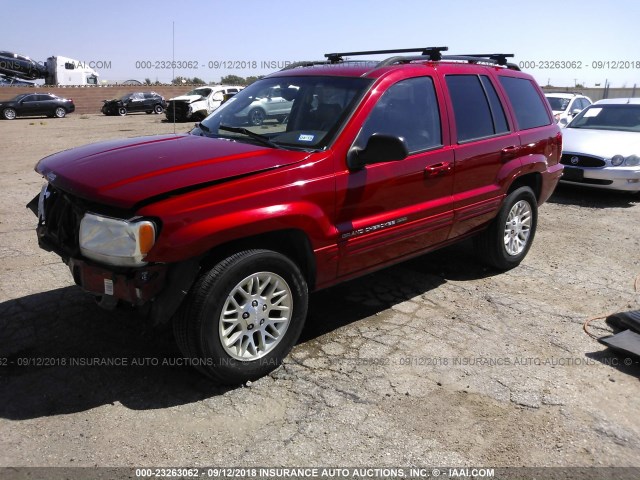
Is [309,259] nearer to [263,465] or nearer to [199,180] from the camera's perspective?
[199,180]

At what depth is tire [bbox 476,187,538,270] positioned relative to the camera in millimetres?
5328

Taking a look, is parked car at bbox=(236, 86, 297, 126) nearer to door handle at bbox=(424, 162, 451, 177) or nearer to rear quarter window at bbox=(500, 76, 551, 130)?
door handle at bbox=(424, 162, 451, 177)

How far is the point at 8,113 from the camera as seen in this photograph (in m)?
27.5

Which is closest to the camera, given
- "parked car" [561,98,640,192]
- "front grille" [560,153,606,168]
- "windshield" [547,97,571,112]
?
"parked car" [561,98,640,192]

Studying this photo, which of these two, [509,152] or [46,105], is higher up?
[46,105]

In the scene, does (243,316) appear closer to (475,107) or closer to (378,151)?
(378,151)

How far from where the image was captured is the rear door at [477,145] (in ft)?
15.2

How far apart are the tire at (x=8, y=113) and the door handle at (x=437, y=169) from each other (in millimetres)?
28932

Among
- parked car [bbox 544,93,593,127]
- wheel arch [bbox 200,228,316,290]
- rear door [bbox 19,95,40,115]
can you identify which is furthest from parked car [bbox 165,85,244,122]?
wheel arch [bbox 200,228,316,290]

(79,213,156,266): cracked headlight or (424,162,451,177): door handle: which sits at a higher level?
(424,162,451,177): door handle

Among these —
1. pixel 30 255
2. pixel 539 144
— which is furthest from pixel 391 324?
pixel 30 255

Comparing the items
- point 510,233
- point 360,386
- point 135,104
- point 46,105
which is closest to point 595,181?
point 510,233

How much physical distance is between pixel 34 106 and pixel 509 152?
29.1 meters

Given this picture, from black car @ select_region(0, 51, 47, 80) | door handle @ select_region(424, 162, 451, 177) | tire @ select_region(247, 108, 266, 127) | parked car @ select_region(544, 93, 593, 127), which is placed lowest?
door handle @ select_region(424, 162, 451, 177)
